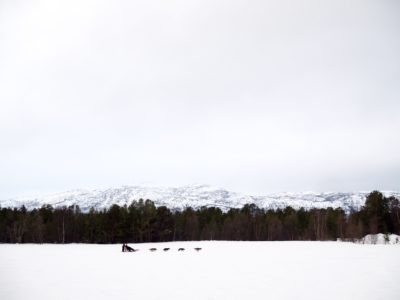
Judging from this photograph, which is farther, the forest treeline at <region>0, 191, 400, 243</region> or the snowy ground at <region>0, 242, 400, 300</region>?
the forest treeline at <region>0, 191, 400, 243</region>

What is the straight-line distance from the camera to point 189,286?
16172 mm

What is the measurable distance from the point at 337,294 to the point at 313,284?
2289mm

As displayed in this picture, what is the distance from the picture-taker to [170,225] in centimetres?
8381

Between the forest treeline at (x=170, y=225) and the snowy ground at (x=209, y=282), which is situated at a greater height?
the snowy ground at (x=209, y=282)

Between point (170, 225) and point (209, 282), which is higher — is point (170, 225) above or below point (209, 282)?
below

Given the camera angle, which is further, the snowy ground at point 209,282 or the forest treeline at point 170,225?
the forest treeline at point 170,225

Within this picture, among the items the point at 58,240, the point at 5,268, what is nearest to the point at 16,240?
the point at 58,240

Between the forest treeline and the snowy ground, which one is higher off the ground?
the snowy ground

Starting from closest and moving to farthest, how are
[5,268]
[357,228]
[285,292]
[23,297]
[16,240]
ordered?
[23,297], [285,292], [5,268], [357,228], [16,240]

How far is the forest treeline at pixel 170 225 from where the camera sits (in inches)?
2874

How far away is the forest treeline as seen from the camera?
73000 millimetres

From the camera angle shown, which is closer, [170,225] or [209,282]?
[209,282]

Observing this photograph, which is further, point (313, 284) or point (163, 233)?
point (163, 233)

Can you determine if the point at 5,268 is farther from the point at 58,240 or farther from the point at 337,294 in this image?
the point at 58,240
